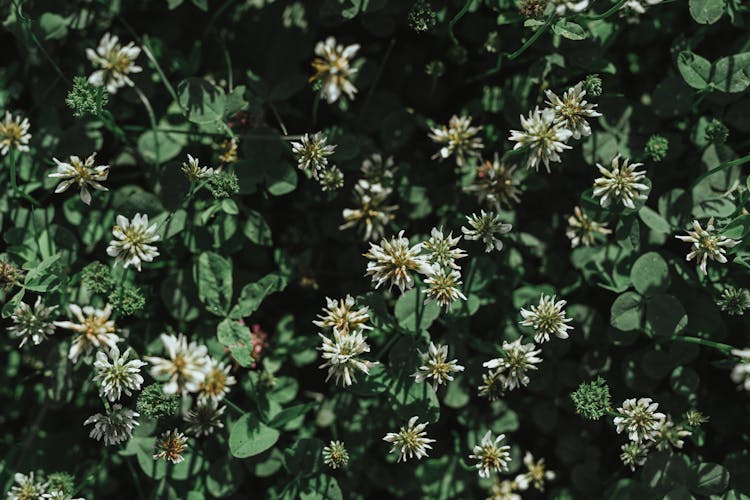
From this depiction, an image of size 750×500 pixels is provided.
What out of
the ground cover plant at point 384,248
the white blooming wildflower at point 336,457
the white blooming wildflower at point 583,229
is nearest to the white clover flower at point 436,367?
the ground cover plant at point 384,248

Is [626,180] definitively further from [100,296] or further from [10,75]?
[10,75]

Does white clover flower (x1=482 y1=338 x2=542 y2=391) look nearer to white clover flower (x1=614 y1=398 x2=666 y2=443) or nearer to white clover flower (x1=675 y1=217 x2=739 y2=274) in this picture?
white clover flower (x1=614 y1=398 x2=666 y2=443)

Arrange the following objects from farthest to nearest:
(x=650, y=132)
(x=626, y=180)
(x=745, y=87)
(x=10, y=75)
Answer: (x=10, y=75) < (x=650, y=132) < (x=745, y=87) < (x=626, y=180)

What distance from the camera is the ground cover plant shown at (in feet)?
11.4

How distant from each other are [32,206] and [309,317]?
1713 millimetres

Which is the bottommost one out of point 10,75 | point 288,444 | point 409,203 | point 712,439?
point 712,439

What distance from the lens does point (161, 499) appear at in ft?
12.6

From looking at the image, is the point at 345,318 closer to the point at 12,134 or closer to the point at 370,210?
the point at 370,210

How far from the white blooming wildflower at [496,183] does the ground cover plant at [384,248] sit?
2 cm

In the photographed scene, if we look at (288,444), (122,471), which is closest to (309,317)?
(288,444)

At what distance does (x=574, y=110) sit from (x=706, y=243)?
94cm

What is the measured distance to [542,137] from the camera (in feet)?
10.9

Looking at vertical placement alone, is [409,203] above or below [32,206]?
below

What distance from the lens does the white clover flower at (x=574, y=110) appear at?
3.31m
